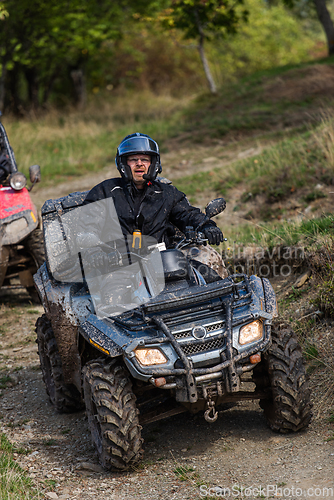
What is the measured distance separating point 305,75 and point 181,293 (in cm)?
1471

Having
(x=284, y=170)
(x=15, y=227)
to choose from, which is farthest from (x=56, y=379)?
(x=284, y=170)

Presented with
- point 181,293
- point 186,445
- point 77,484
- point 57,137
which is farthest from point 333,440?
point 57,137

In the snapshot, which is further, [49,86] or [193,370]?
[49,86]

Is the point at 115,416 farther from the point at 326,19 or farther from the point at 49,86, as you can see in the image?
the point at 49,86

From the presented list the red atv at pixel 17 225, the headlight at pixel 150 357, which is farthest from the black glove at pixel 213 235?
the red atv at pixel 17 225

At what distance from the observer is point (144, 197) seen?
16.8ft

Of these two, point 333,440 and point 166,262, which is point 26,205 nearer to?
point 166,262

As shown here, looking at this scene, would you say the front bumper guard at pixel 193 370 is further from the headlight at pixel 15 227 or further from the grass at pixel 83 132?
the grass at pixel 83 132

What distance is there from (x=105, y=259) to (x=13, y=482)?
170 cm

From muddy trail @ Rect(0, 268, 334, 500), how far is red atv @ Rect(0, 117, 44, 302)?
255 cm

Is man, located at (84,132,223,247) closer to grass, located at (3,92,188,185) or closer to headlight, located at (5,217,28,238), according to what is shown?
headlight, located at (5,217,28,238)

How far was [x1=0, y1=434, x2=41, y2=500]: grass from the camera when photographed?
12.4 feet

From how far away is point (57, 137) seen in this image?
57.4ft

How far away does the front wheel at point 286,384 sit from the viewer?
13.6ft
